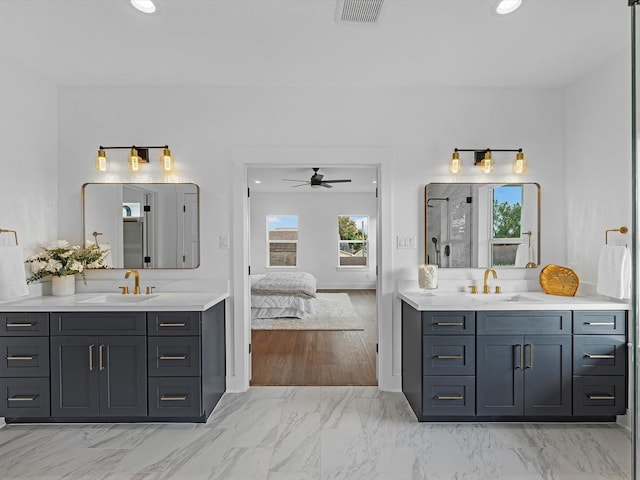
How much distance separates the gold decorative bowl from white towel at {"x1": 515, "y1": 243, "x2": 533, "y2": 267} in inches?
6.3

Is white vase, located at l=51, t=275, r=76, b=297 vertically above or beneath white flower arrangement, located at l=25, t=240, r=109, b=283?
beneath

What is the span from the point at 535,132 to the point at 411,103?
108 centimetres

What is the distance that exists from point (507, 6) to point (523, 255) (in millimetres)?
2011

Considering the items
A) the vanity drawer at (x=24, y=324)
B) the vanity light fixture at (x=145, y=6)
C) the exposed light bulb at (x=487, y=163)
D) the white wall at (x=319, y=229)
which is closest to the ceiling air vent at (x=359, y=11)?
the vanity light fixture at (x=145, y=6)

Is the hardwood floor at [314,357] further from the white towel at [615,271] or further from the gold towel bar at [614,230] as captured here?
the gold towel bar at [614,230]

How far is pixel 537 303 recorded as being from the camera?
115 inches

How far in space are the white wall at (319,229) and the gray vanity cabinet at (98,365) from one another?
6902 millimetres

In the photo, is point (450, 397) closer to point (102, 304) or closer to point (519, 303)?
point (519, 303)

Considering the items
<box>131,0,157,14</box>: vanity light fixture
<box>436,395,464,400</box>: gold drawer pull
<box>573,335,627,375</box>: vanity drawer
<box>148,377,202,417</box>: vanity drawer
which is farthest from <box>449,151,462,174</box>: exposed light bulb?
<box>148,377,202,417</box>: vanity drawer

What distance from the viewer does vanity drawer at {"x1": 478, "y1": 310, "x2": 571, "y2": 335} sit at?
9.45 feet

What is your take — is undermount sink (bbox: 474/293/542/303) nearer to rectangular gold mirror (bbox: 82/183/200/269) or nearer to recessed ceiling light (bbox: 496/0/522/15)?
recessed ceiling light (bbox: 496/0/522/15)

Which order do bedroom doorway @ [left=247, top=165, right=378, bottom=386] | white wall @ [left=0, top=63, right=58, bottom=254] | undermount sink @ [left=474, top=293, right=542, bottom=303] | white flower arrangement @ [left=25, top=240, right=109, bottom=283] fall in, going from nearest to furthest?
1. white wall @ [left=0, top=63, right=58, bottom=254]
2. white flower arrangement @ [left=25, top=240, right=109, bottom=283]
3. undermount sink @ [left=474, top=293, right=542, bottom=303]
4. bedroom doorway @ [left=247, top=165, right=378, bottom=386]

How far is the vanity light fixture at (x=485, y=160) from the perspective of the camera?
343cm

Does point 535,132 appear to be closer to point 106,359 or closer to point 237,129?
point 237,129
